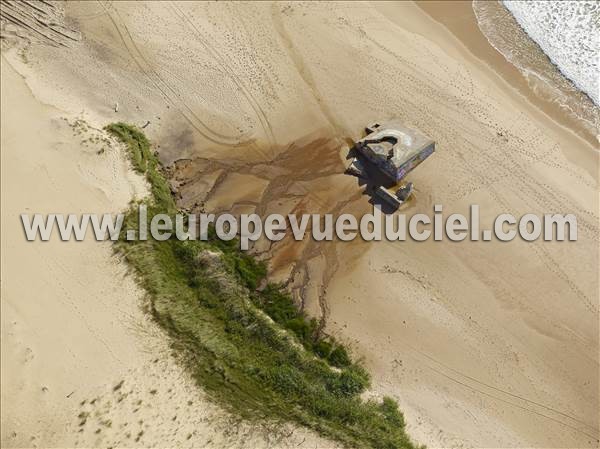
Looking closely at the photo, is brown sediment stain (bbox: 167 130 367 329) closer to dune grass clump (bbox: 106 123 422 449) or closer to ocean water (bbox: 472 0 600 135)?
dune grass clump (bbox: 106 123 422 449)

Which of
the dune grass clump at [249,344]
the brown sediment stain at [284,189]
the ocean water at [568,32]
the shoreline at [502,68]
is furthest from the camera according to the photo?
the ocean water at [568,32]

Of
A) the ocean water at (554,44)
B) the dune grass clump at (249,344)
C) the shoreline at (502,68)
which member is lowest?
the dune grass clump at (249,344)

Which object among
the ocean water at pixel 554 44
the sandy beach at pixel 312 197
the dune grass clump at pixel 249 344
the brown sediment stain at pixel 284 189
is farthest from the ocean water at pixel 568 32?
the dune grass clump at pixel 249 344

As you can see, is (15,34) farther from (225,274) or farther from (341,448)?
(341,448)

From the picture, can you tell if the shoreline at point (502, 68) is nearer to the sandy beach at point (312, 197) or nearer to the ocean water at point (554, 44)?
the sandy beach at point (312, 197)

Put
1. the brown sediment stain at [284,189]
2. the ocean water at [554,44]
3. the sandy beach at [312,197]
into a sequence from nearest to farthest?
the sandy beach at [312,197] < the brown sediment stain at [284,189] < the ocean water at [554,44]

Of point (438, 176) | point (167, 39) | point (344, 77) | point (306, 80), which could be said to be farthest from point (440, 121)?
point (167, 39)
